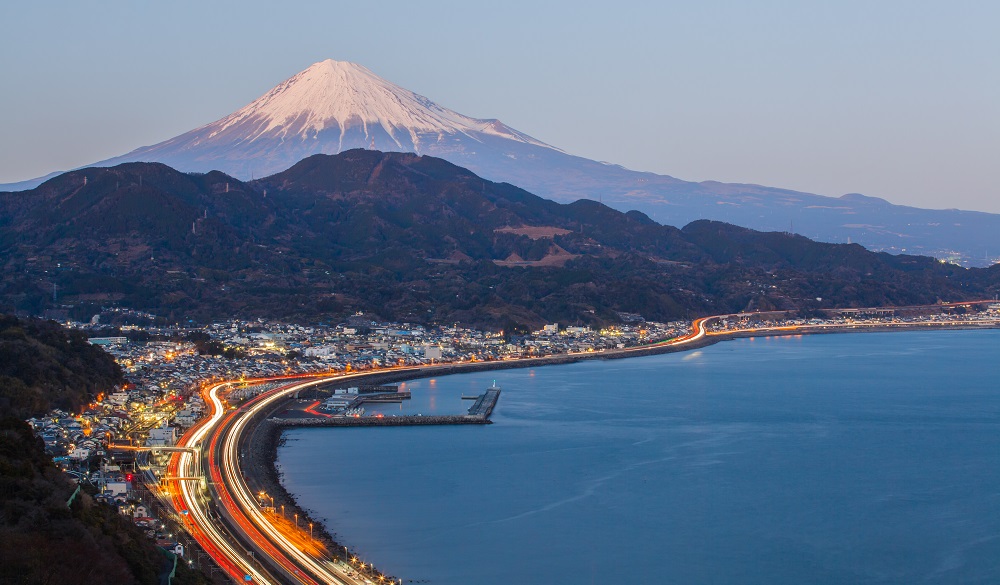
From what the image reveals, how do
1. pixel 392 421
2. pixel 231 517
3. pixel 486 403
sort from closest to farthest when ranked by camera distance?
pixel 231 517 → pixel 392 421 → pixel 486 403

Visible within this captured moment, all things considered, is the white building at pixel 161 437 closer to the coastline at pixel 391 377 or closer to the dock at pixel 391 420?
the coastline at pixel 391 377

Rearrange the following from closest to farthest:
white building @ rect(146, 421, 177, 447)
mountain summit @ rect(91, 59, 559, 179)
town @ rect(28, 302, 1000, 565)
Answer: town @ rect(28, 302, 1000, 565)
white building @ rect(146, 421, 177, 447)
mountain summit @ rect(91, 59, 559, 179)

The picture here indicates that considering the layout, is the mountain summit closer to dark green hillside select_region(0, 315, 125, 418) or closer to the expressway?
dark green hillside select_region(0, 315, 125, 418)

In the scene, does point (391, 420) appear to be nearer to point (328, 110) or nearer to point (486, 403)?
point (486, 403)

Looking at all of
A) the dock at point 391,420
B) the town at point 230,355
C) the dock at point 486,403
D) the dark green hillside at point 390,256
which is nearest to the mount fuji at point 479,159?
the dark green hillside at point 390,256

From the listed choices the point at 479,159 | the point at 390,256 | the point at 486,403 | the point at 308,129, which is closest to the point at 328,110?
the point at 308,129

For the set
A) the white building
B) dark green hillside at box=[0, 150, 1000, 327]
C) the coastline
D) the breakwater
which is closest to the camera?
the coastline

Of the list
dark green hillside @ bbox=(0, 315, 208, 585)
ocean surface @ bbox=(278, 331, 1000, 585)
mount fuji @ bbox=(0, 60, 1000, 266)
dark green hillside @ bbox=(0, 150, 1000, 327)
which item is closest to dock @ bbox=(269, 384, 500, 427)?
ocean surface @ bbox=(278, 331, 1000, 585)
